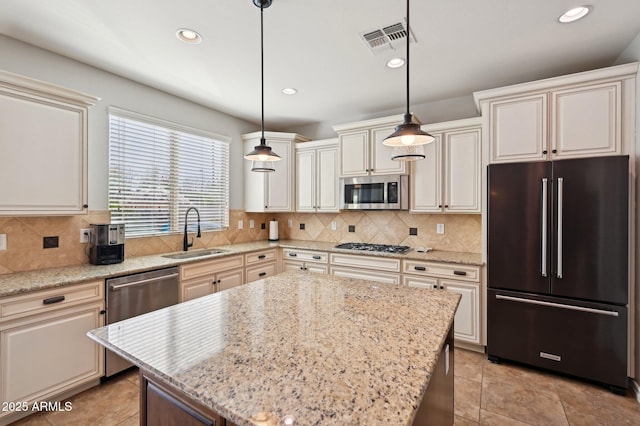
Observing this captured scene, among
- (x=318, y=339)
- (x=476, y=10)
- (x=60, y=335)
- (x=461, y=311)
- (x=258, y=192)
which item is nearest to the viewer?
(x=318, y=339)

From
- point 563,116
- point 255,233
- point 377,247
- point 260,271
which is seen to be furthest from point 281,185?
point 563,116

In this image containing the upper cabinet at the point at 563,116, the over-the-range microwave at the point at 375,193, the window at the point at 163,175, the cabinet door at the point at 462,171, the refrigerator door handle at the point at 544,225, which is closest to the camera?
the upper cabinet at the point at 563,116

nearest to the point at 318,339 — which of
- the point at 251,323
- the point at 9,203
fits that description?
the point at 251,323

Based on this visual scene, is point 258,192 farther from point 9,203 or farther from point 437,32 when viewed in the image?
point 437,32

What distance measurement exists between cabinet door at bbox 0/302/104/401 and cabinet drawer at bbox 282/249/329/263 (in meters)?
2.10

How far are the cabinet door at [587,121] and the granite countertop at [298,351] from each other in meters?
1.77

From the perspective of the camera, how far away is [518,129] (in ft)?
8.55

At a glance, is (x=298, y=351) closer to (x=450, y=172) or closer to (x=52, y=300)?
(x=52, y=300)

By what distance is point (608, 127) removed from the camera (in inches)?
90.3

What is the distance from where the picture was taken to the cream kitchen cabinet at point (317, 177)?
13.0ft

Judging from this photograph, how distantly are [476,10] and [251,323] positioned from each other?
2.34 meters

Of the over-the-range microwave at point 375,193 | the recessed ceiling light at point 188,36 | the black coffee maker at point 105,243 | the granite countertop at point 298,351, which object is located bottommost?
the granite countertop at point 298,351

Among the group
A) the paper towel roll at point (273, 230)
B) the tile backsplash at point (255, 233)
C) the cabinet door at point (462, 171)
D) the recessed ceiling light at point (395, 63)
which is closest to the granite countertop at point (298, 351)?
the cabinet door at point (462, 171)

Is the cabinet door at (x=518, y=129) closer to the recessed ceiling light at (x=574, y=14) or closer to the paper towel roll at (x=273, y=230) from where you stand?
the recessed ceiling light at (x=574, y=14)
